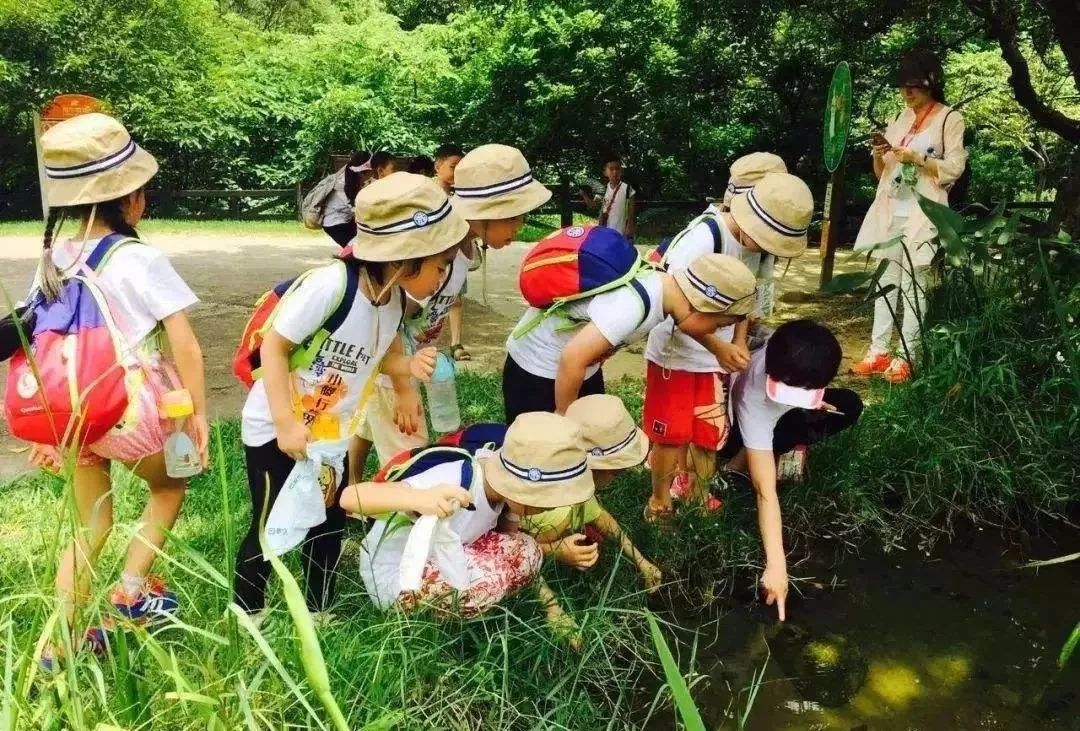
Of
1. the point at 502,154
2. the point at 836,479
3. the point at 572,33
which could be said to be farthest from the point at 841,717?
the point at 572,33

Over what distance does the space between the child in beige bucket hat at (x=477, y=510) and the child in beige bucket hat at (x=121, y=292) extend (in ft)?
1.60

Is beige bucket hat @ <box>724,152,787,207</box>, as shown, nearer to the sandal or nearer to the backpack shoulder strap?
the sandal

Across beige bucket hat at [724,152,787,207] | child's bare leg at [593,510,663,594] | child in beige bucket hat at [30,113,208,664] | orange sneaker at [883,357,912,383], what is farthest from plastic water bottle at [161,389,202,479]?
orange sneaker at [883,357,912,383]

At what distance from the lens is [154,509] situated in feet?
7.24

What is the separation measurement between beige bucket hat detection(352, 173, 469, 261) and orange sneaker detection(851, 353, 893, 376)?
3.29m

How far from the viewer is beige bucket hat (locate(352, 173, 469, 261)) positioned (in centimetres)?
199

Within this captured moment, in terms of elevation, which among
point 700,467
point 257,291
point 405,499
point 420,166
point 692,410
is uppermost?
point 405,499

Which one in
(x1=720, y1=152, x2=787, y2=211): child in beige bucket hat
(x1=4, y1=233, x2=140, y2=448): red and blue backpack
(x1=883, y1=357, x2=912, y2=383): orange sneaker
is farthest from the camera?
(x1=883, y1=357, x2=912, y2=383): orange sneaker

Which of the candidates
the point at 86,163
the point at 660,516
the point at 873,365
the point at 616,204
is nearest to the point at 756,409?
the point at 660,516

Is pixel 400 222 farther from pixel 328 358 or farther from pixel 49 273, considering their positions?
pixel 49 273

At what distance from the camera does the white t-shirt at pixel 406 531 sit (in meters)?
2.14

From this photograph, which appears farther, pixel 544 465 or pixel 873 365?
pixel 873 365

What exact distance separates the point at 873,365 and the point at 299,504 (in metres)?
3.48

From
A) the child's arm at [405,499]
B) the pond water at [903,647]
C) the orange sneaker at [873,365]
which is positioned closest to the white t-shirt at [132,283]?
the child's arm at [405,499]
